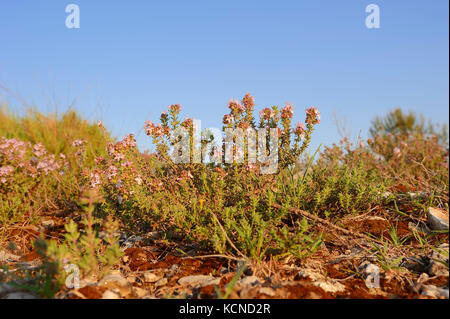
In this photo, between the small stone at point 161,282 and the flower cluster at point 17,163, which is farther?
the flower cluster at point 17,163

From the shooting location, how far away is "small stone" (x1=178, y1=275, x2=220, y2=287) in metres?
2.66

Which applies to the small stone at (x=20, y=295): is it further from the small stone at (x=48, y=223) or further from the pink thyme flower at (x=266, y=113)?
the pink thyme flower at (x=266, y=113)

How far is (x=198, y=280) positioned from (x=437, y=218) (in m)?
2.48

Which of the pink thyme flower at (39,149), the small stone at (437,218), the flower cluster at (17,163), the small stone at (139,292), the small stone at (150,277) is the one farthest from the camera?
the pink thyme flower at (39,149)

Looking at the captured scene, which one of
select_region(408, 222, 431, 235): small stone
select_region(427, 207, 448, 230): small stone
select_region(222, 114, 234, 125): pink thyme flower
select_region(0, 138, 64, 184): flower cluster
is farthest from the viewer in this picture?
select_region(0, 138, 64, 184): flower cluster

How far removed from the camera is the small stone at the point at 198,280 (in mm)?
2658

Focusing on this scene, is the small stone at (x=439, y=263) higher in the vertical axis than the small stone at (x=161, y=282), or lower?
higher

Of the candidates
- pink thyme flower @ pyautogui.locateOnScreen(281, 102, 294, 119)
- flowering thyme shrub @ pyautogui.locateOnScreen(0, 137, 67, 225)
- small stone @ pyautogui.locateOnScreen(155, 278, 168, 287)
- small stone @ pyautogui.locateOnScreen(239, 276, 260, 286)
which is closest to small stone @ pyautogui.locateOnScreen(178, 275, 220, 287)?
small stone @ pyautogui.locateOnScreen(155, 278, 168, 287)

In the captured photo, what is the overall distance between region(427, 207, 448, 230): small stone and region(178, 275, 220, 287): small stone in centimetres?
231

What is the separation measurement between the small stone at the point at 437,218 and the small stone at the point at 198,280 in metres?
2.31

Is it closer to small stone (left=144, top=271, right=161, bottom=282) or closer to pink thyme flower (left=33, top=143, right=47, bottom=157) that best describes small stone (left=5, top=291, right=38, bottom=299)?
small stone (left=144, top=271, right=161, bottom=282)

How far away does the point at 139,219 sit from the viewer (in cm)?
355

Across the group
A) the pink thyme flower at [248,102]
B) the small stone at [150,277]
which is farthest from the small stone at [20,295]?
the pink thyme flower at [248,102]
